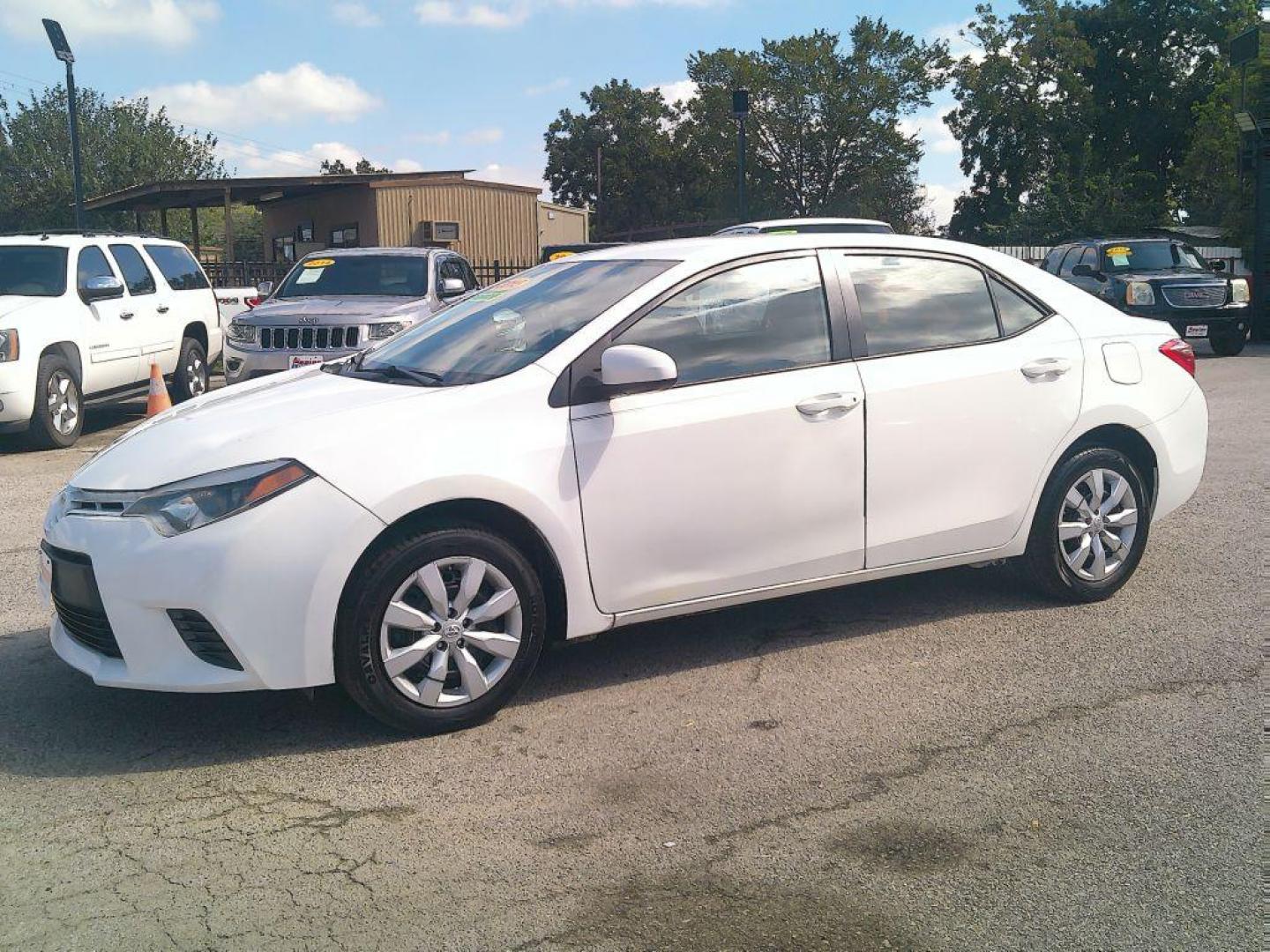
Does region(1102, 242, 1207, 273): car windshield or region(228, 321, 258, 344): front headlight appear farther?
region(1102, 242, 1207, 273): car windshield

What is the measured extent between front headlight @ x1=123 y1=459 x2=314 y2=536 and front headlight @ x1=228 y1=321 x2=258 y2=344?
23.9ft

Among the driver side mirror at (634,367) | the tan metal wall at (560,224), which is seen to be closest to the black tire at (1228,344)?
the driver side mirror at (634,367)

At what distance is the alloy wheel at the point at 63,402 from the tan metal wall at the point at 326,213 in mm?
21228

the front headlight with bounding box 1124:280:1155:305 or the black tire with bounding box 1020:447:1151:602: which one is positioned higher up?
the front headlight with bounding box 1124:280:1155:305

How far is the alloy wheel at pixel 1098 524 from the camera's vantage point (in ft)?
17.1

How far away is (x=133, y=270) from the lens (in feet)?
39.4

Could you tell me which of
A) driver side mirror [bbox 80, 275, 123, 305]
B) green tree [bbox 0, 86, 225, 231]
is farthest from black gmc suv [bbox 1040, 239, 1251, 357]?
green tree [bbox 0, 86, 225, 231]

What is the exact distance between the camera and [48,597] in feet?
13.8

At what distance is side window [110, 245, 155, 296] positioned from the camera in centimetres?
1179

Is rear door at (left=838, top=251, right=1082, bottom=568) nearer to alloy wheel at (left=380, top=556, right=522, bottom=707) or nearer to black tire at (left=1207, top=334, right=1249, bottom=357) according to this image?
alloy wheel at (left=380, top=556, right=522, bottom=707)

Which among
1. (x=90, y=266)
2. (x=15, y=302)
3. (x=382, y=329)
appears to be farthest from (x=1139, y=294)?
(x=15, y=302)

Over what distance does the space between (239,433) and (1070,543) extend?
142 inches

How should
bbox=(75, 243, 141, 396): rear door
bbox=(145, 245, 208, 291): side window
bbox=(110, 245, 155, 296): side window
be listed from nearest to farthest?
bbox=(75, 243, 141, 396): rear door, bbox=(110, 245, 155, 296): side window, bbox=(145, 245, 208, 291): side window

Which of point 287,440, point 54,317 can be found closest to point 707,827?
point 287,440
